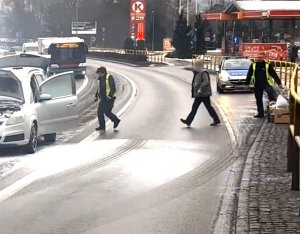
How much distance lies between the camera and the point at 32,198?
322 inches

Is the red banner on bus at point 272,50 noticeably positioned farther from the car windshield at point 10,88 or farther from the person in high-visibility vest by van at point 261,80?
the car windshield at point 10,88

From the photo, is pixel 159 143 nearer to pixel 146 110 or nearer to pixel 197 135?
pixel 197 135

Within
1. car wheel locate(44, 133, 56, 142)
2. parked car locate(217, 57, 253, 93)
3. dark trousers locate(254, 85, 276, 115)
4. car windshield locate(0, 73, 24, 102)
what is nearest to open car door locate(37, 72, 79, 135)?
car wheel locate(44, 133, 56, 142)

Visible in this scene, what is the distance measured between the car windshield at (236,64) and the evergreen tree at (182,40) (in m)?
36.6

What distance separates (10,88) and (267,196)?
6710 millimetres

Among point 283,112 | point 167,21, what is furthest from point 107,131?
point 167,21

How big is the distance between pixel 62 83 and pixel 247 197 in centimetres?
702

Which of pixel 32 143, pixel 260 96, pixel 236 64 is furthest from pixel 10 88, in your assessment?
pixel 236 64

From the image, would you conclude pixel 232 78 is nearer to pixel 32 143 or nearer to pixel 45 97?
pixel 45 97

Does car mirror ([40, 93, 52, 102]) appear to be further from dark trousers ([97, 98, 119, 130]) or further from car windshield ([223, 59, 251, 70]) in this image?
A: car windshield ([223, 59, 251, 70])

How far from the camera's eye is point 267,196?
25.6 ft

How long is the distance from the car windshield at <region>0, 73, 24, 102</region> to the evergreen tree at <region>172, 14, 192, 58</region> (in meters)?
54.3

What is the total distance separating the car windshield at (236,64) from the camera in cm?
2941

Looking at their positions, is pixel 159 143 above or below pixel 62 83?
below
